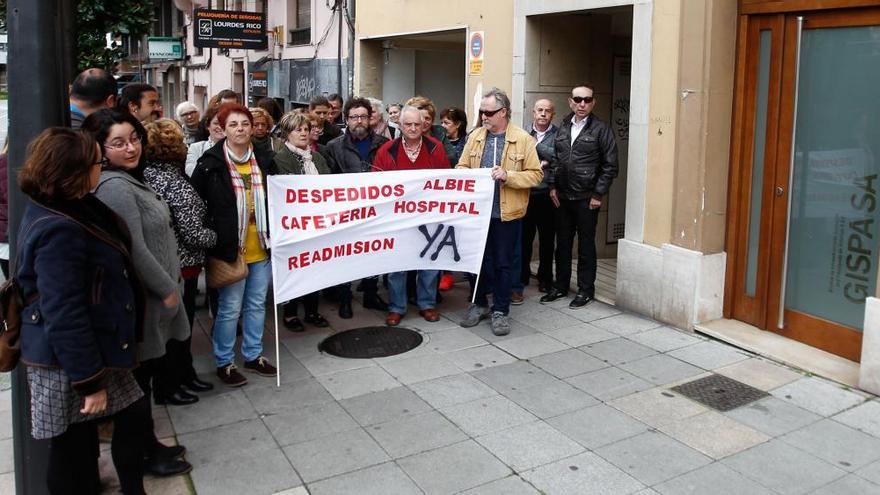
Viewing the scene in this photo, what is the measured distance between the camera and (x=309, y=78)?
14.9 metres

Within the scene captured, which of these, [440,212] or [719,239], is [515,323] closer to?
[440,212]

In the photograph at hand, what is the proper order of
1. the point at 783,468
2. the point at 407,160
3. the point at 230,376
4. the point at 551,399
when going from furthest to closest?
the point at 407,160 < the point at 230,376 < the point at 551,399 < the point at 783,468

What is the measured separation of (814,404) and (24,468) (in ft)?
14.8

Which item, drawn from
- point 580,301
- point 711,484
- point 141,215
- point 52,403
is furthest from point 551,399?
point 52,403

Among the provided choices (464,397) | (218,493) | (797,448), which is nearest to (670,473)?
(797,448)

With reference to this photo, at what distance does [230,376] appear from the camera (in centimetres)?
533

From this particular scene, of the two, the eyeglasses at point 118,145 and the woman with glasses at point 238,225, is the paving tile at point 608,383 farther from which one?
the eyeglasses at point 118,145

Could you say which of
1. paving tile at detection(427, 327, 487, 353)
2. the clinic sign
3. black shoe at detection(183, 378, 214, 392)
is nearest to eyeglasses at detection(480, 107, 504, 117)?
paving tile at detection(427, 327, 487, 353)

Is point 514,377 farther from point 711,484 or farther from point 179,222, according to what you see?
Result: point 179,222

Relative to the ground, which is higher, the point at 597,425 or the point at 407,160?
the point at 407,160

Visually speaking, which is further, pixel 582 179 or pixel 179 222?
pixel 582 179

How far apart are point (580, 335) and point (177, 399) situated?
10.4 ft

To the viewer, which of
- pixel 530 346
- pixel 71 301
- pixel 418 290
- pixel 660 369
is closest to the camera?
pixel 71 301

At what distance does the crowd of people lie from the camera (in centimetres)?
305
